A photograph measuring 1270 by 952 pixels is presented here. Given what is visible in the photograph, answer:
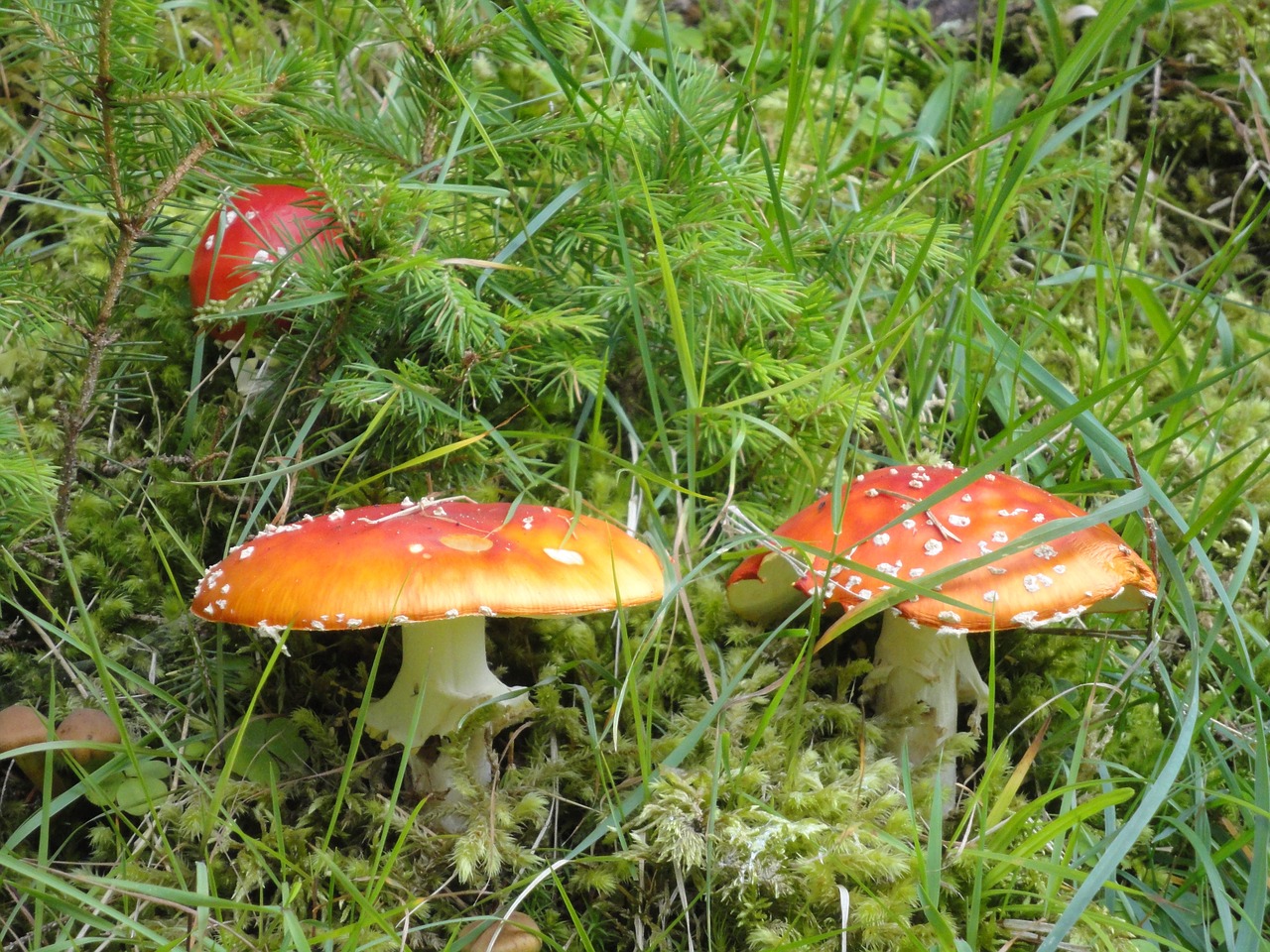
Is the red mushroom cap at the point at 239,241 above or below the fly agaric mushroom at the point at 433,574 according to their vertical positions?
above

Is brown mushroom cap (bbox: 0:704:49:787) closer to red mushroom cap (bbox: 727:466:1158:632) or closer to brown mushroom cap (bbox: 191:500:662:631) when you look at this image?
brown mushroom cap (bbox: 191:500:662:631)

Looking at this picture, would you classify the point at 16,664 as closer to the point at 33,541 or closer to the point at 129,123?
the point at 33,541

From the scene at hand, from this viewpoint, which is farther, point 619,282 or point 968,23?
point 968,23

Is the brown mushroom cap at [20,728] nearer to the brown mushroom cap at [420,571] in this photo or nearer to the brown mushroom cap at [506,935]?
the brown mushroom cap at [420,571]

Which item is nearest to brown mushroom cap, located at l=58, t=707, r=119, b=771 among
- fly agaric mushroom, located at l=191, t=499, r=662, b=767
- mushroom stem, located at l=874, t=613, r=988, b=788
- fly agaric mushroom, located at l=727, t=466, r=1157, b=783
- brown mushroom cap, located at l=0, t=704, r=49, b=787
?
brown mushroom cap, located at l=0, t=704, r=49, b=787

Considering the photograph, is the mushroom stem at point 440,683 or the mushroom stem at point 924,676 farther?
the mushroom stem at point 924,676

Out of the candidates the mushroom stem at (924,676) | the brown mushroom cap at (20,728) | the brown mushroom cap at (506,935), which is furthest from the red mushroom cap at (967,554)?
the brown mushroom cap at (20,728)

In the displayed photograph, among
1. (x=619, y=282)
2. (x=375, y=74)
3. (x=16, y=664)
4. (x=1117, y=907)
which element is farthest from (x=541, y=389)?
(x=375, y=74)
